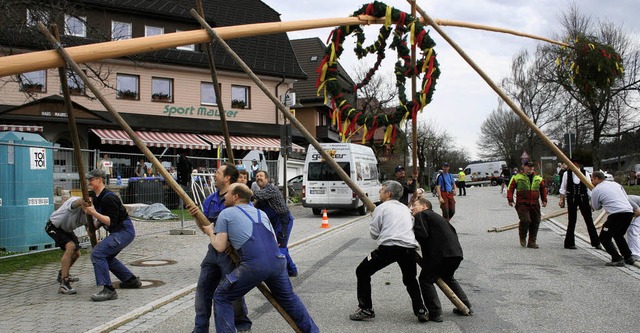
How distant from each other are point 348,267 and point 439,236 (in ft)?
12.3

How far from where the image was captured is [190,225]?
16.9 meters

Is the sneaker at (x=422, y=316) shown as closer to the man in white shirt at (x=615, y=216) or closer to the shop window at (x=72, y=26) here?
the man in white shirt at (x=615, y=216)

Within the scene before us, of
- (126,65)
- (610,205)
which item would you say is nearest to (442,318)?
(610,205)

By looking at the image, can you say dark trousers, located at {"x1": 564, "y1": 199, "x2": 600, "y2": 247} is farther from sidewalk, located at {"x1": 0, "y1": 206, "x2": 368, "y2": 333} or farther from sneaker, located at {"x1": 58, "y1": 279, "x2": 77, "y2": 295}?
sneaker, located at {"x1": 58, "y1": 279, "x2": 77, "y2": 295}

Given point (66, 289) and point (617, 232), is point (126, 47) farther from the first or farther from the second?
point (617, 232)

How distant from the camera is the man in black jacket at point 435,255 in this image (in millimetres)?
6266

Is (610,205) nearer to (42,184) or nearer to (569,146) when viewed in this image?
(569,146)

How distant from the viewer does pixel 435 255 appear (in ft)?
20.7

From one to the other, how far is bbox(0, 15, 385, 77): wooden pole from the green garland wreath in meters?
0.96

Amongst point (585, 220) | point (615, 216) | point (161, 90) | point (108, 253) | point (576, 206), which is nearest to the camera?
point (108, 253)

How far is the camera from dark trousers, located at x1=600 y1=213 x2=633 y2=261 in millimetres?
9461

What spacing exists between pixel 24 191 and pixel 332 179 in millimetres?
12462

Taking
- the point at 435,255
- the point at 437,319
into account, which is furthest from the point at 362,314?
the point at 435,255

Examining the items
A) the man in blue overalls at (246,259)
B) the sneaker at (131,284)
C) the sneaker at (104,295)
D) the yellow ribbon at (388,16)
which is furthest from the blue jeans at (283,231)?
the man in blue overalls at (246,259)
